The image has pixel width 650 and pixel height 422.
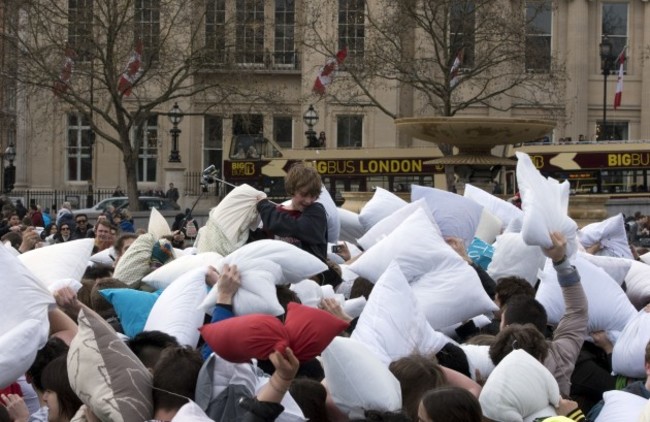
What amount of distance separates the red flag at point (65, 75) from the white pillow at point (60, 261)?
1192 inches

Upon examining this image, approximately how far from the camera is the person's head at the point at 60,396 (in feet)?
16.8

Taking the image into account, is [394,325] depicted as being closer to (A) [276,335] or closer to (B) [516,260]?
(A) [276,335]

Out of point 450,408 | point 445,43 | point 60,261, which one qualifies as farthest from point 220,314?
point 445,43

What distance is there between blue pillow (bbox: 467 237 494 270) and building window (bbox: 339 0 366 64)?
36.4 metres

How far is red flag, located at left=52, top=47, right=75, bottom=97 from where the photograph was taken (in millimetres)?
37806

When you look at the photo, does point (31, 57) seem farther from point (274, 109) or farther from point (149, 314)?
point (149, 314)

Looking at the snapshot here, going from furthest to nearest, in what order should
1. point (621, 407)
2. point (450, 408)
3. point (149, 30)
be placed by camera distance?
point (149, 30) < point (621, 407) < point (450, 408)

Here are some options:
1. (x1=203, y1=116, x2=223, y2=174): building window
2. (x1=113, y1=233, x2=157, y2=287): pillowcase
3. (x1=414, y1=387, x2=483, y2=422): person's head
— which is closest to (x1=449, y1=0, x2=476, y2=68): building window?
(x1=203, y1=116, x2=223, y2=174): building window

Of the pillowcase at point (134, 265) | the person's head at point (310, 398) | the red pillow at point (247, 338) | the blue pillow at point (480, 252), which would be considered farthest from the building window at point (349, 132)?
the red pillow at point (247, 338)

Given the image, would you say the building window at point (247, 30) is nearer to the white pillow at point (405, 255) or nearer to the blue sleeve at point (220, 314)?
the white pillow at point (405, 255)

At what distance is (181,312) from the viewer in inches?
251

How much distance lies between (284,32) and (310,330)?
158 feet

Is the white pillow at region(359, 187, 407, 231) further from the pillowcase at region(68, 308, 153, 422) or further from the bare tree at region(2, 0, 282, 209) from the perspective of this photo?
the bare tree at region(2, 0, 282, 209)

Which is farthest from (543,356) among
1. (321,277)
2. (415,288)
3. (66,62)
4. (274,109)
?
(274,109)
